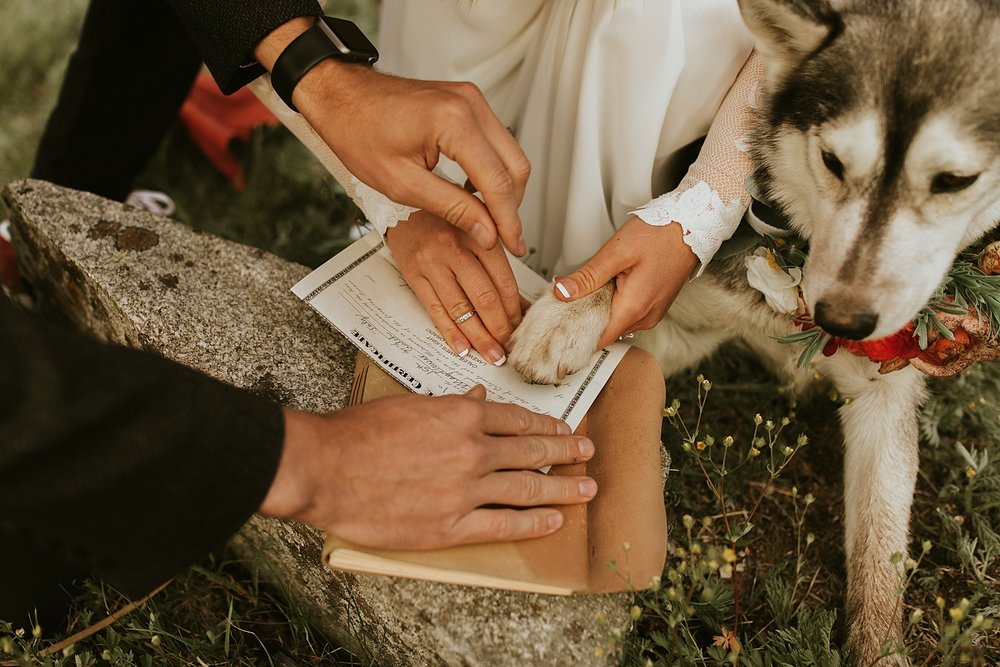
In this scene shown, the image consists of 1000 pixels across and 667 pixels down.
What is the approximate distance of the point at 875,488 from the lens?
210 cm

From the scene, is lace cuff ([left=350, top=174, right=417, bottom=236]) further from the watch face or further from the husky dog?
the husky dog

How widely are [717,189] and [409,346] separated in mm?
893

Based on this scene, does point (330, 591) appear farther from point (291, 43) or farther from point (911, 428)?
point (911, 428)

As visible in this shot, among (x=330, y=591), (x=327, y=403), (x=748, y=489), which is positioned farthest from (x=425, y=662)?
(x=748, y=489)

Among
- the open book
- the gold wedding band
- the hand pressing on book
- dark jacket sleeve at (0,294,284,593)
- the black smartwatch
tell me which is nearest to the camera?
dark jacket sleeve at (0,294,284,593)

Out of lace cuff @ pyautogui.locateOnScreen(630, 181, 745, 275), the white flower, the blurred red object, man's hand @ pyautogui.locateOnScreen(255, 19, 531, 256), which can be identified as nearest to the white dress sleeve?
lace cuff @ pyautogui.locateOnScreen(630, 181, 745, 275)

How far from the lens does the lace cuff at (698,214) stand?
1918mm

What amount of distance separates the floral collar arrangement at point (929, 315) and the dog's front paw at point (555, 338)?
0.47 metres

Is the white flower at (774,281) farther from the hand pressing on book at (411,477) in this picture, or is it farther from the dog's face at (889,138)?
the hand pressing on book at (411,477)

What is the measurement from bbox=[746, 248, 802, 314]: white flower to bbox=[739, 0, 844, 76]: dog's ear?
486 mm

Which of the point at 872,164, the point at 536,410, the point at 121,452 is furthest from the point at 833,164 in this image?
the point at 121,452

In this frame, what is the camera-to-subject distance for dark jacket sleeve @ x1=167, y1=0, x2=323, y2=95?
181 cm

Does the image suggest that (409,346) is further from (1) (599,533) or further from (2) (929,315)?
(2) (929,315)

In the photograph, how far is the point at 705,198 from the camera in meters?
1.95
